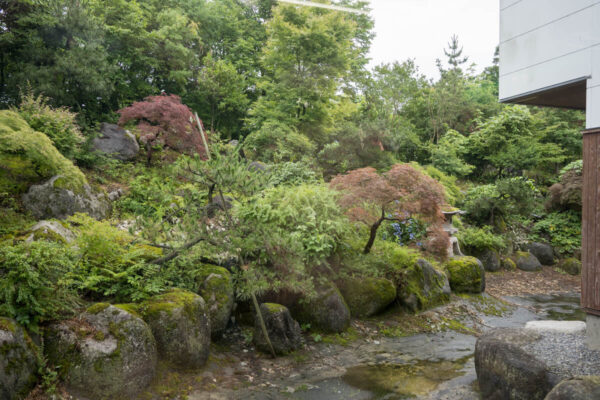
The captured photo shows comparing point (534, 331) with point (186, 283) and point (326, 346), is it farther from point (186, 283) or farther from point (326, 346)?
point (186, 283)

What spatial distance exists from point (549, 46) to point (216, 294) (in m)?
5.32

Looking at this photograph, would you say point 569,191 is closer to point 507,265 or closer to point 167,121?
point 507,265

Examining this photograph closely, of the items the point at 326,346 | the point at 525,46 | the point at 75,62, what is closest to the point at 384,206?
the point at 326,346

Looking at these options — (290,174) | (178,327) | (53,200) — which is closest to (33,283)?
(178,327)

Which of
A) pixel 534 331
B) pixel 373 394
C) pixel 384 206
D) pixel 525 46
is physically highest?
pixel 525 46

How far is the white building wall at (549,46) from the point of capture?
12.3 ft

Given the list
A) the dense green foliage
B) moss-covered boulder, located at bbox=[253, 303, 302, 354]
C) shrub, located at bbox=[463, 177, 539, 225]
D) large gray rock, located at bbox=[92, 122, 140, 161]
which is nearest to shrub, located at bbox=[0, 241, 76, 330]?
the dense green foliage

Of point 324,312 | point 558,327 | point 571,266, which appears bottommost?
point 571,266

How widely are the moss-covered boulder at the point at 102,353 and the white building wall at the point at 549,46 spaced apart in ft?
17.6

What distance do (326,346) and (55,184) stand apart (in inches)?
226

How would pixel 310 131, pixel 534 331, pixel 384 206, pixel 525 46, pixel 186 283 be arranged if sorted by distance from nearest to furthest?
pixel 525 46, pixel 534 331, pixel 186 283, pixel 384 206, pixel 310 131

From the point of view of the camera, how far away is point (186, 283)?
5.30 metres

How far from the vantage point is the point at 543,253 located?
13555 millimetres

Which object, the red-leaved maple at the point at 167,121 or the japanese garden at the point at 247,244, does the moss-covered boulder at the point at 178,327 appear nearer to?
the japanese garden at the point at 247,244
